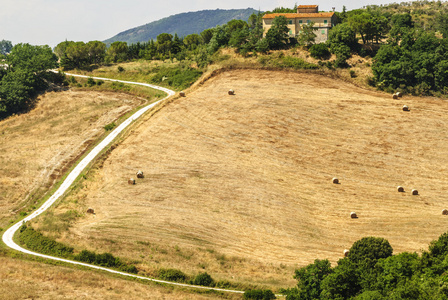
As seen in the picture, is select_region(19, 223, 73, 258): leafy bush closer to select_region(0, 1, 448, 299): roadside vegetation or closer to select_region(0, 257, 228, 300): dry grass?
select_region(0, 1, 448, 299): roadside vegetation

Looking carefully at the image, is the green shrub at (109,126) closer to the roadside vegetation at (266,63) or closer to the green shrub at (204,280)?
the roadside vegetation at (266,63)

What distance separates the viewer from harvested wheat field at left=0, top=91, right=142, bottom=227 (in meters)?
79.0

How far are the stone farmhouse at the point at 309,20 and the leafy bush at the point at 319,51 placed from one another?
628 cm

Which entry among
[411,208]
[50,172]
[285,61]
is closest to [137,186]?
[50,172]

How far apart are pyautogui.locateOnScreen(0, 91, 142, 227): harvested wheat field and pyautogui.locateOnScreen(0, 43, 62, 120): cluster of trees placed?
3866 millimetres

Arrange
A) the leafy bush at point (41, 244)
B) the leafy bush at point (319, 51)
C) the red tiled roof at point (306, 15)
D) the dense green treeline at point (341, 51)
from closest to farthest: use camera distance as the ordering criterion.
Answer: the leafy bush at point (41, 244), the dense green treeline at point (341, 51), the leafy bush at point (319, 51), the red tiled roof at point (306, 15)

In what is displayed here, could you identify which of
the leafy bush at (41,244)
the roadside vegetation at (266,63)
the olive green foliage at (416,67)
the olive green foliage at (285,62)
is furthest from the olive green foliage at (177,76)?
the leafy bush at (41,244)

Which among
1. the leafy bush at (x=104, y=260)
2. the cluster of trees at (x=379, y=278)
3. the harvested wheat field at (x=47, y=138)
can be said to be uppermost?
the harvested wheat field at (x=47, y=138)

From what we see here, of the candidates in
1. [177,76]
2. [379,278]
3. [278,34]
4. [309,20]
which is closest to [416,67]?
[309,20]

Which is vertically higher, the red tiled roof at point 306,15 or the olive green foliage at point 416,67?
the red tiled roof at point 306,15

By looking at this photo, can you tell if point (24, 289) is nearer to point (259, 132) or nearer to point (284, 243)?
point (284, 243)

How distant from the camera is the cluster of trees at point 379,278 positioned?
38.5 metres

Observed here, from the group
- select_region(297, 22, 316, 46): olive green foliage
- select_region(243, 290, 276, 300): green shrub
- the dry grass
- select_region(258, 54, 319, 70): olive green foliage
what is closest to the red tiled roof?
select_region(297, 22, 316, 46): olive green foliage

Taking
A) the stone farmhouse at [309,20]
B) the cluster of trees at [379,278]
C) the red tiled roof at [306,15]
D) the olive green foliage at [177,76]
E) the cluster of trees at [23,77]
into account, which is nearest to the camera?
the cluster of trees at [379,278]
